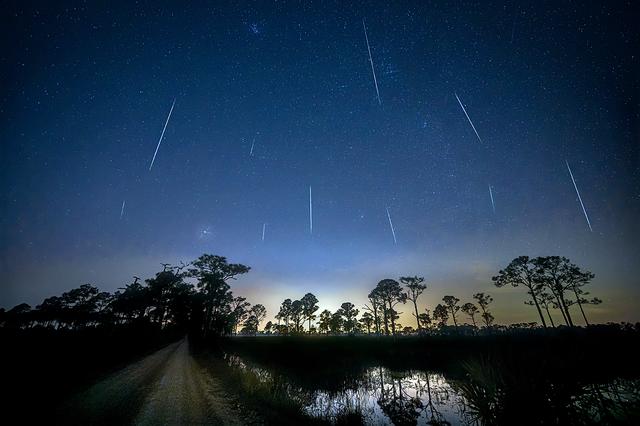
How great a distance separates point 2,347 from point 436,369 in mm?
31431

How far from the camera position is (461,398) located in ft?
46.7

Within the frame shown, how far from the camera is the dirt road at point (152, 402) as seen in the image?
752 cm

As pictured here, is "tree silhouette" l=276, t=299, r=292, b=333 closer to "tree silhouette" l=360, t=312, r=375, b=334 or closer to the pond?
"tree silhouette" l=360, t=312, r=375, b=334

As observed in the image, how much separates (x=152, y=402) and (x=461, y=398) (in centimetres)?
1545

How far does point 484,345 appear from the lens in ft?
108

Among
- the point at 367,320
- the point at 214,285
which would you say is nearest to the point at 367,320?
the point at 367,320

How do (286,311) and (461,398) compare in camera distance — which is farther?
(286,311)

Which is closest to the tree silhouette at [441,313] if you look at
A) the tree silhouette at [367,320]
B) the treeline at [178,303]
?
the tree silhouette at [367,320]

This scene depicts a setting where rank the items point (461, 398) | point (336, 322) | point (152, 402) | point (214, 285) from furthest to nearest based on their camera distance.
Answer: point (336, 322) → point (214, 285) → point (461, 398) → point (152, 402)

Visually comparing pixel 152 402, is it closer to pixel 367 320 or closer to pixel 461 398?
pixel 461 398

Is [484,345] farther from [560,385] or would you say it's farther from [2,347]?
[2,347]

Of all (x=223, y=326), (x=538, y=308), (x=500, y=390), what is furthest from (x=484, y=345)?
(x=223, y=326)

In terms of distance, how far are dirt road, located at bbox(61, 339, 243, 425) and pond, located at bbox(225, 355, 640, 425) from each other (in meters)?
3.77

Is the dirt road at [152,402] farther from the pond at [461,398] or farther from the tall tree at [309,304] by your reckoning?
the tall tree at [309,304]
